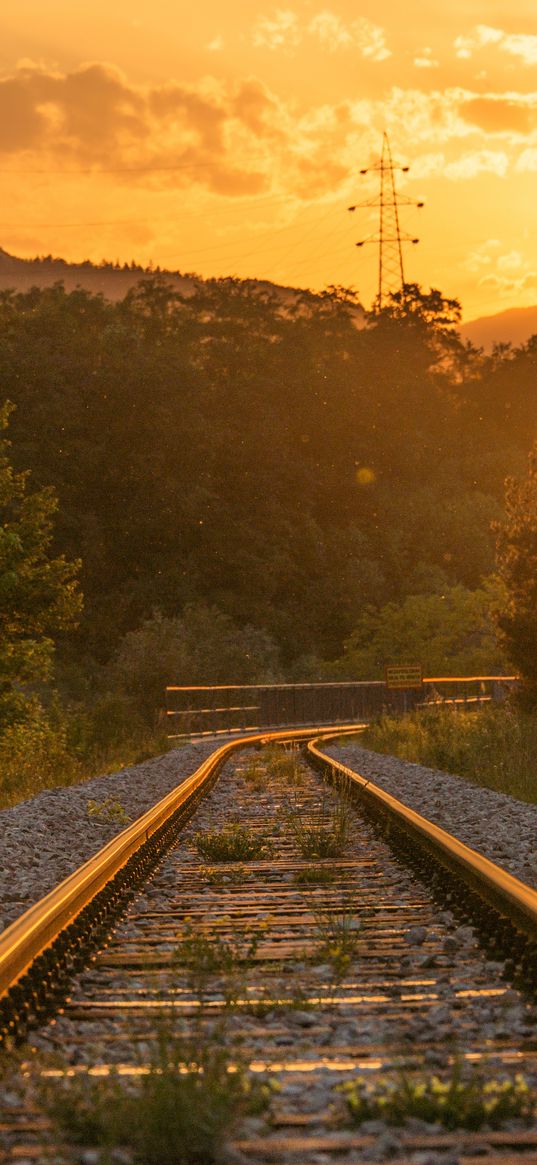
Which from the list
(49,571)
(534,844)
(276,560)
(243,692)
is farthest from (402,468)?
(534,844)

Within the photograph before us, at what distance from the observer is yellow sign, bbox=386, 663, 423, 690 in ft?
149

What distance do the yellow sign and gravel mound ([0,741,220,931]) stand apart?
24.7 m

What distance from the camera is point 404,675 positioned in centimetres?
4566

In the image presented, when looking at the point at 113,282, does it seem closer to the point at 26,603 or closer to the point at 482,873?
the point at 26,603

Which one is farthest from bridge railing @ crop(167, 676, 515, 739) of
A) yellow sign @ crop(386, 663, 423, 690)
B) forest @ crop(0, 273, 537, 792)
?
forest @ crop(0, 273, 537, 792)

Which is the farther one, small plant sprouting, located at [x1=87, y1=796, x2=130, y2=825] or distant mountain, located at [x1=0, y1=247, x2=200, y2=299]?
distant mountain, located at [x1=0, y1=247, x2=200, y2=299]

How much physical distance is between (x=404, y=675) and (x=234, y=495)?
24286 mm

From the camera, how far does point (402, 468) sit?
81250 millimetres

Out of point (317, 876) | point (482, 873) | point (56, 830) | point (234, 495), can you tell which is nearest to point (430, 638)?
point (234, 495)

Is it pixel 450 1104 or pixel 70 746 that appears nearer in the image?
pixel 450 1104

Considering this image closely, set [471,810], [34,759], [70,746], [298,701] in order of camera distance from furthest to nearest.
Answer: [298,701]
[70,746]
[34,759]
[471,810]

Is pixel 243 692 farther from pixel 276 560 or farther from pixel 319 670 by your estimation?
pixel 276 560

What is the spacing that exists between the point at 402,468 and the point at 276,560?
17.6m

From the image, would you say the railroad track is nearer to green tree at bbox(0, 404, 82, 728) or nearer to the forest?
green tree at bbox(0, 404, 82, 728)
